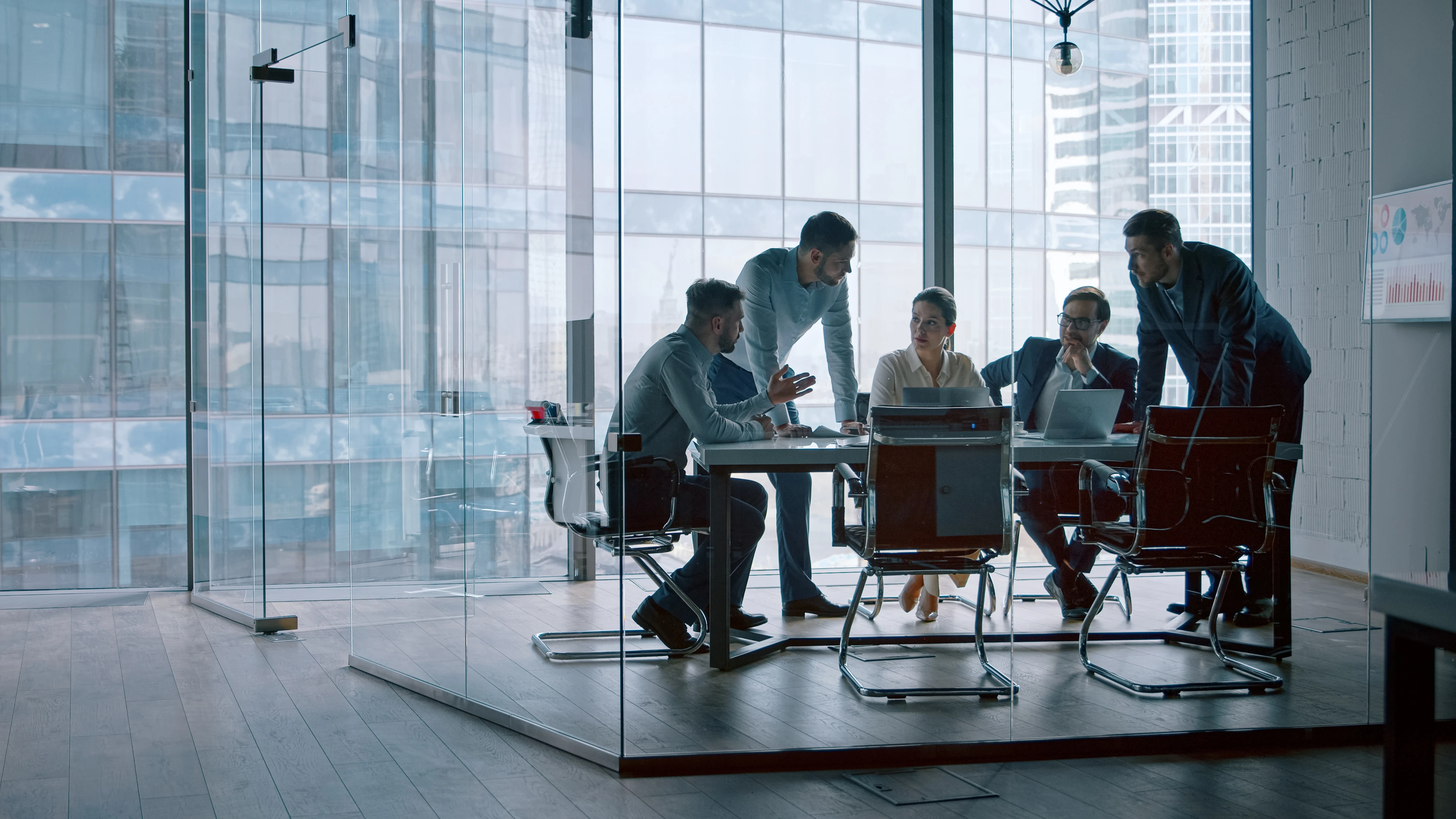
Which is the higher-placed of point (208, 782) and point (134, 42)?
point (134, 42)

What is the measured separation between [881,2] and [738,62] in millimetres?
643

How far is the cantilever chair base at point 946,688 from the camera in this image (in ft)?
12.3

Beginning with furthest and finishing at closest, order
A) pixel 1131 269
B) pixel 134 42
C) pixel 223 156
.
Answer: pixel 134 42 → pixel 223 156 → pixel 1131 269

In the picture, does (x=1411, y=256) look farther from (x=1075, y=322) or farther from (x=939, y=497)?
(x=939, y=497)

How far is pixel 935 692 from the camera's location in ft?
12.4

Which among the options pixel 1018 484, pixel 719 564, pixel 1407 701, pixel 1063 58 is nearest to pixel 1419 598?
pixel 1407 701

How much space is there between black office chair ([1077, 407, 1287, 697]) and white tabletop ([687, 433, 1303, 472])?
0.04 m

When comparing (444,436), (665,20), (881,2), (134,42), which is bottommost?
(444,436)

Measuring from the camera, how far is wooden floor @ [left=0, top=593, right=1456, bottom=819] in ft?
9.59

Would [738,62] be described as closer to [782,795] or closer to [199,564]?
[782,795]

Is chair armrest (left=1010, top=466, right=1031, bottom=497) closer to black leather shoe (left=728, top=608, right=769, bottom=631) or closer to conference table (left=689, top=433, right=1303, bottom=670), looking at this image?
conference table (left=689, top=433, right=1303, bottom=670)

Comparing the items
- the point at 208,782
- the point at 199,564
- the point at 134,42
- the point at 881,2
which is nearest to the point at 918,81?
the point at 881,2

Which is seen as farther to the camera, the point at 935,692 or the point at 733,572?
the point at 733,572

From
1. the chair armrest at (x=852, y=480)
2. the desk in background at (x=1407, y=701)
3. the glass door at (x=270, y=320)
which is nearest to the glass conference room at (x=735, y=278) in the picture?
the chair armrest at (x=852, y=480)
